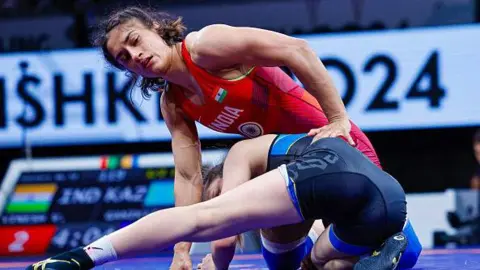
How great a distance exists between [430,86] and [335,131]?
367 cm

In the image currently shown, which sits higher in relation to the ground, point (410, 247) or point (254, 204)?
point (254, 204)

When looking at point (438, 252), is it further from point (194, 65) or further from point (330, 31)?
point (330, 31)

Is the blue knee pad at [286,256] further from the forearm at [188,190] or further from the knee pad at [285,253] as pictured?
the forearm at [188,190]

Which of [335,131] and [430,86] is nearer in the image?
[335,131]

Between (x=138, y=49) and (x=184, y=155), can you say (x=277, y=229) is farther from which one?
(x=138, y=49)

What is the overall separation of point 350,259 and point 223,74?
0.76 meters

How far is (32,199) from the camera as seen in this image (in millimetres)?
5914

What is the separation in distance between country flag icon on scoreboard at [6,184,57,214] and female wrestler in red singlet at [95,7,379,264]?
300 centimetres

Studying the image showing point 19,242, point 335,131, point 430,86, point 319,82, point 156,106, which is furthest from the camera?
point 156,106

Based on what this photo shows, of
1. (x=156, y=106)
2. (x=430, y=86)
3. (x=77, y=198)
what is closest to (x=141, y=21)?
(x=77, y=198)

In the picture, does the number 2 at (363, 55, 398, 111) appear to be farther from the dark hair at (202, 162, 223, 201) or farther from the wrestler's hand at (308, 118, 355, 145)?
the wrestler's hand at (308, 118, 355, 145)

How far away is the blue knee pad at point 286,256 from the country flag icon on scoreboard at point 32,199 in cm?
317

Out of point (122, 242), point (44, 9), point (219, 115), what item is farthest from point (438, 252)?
point (44, 9)

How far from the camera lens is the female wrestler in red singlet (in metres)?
2.69
